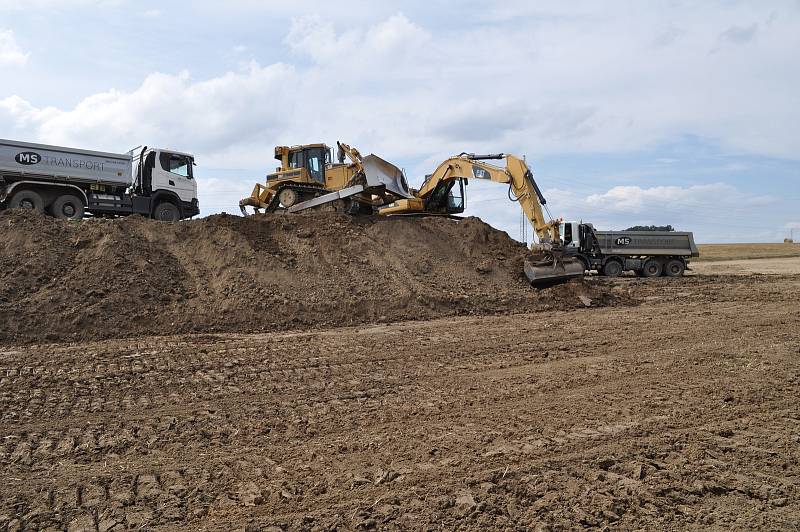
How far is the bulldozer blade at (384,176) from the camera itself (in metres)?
17.8

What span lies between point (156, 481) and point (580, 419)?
3624 mm

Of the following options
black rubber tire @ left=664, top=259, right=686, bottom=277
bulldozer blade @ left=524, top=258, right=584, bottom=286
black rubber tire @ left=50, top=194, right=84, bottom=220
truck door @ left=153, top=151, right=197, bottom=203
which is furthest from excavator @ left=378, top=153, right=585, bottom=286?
black rubber tire @ left=664, top=259, right=686, bottom=277

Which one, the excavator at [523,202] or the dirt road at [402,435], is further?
the excavator at [523,202]

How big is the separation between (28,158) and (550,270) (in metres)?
13.8

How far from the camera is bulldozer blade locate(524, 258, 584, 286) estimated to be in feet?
53.7

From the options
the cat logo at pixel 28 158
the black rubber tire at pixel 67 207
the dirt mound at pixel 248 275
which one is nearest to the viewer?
the dirt mound at pixel 248 275

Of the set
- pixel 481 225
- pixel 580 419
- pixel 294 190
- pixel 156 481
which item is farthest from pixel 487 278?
pixel 156 481

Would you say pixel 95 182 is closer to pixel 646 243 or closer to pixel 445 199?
pixel 445 199

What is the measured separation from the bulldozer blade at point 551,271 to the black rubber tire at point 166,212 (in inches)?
420

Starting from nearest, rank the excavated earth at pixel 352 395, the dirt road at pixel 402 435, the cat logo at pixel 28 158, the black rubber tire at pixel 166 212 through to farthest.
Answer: the dirt road at pixel 402 435 < the excavated earth at pixel 352 395 < the cat logo at pixel 28 158 < the black rubber tire at pixel 166 212

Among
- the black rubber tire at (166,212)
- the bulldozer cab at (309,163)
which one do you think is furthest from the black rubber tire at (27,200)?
the bulldozer cab at (309,163)

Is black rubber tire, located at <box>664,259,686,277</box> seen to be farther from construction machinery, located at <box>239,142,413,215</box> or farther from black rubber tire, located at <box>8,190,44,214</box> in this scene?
black rubber tire, located at <box>8,190,44,214</box>

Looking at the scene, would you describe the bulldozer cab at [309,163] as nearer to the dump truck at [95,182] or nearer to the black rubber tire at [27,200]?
the dump truck at [95,182]

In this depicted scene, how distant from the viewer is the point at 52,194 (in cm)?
1723
